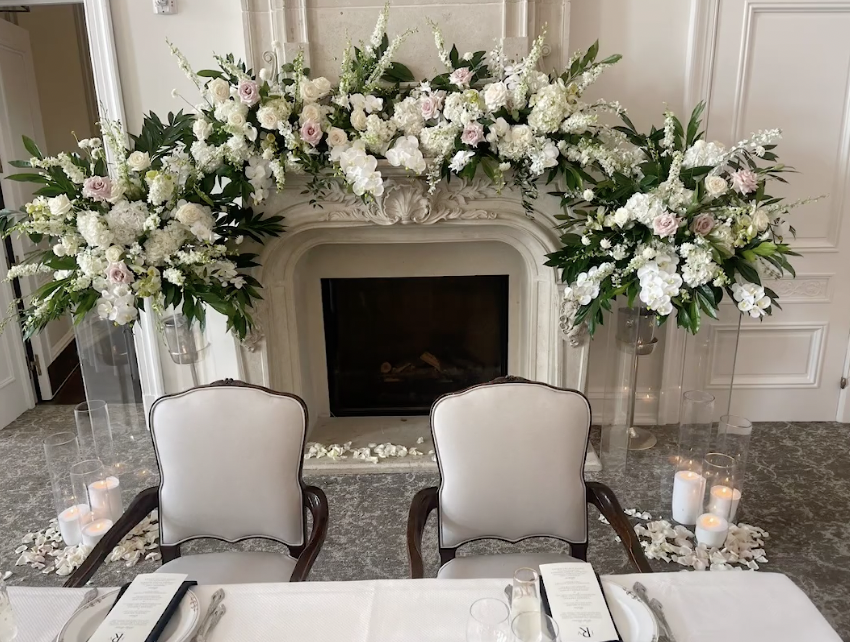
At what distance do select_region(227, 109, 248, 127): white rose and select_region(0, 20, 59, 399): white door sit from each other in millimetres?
1827

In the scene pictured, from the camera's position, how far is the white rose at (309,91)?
7.79ft

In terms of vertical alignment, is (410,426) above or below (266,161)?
below

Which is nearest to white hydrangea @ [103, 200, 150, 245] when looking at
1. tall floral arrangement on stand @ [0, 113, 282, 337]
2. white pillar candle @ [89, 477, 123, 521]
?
tall floral arrangement on stand @ [0, 113, 282, 337]

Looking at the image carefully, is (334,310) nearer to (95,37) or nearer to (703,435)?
(95,37)

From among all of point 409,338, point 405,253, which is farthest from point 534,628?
point 409,338

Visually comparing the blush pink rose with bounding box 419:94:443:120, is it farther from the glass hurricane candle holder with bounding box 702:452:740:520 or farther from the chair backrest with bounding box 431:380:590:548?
the glass hurricane candle holder with bounding box 702:452:740:520

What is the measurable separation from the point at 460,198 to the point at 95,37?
1.74 meters

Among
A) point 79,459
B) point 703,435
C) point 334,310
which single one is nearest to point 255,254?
point 334,310

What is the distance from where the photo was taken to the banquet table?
1.14 meters

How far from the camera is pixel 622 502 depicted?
2.73m

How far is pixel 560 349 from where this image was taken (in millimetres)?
2988

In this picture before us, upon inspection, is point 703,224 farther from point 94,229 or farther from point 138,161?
point 94,229

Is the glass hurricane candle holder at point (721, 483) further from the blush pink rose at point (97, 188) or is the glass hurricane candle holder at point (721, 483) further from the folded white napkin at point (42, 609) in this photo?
the blush pink rose at point (97, 188)

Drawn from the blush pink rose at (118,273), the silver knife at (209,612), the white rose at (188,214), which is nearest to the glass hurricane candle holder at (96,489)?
the blush pink rose at (118,273)
